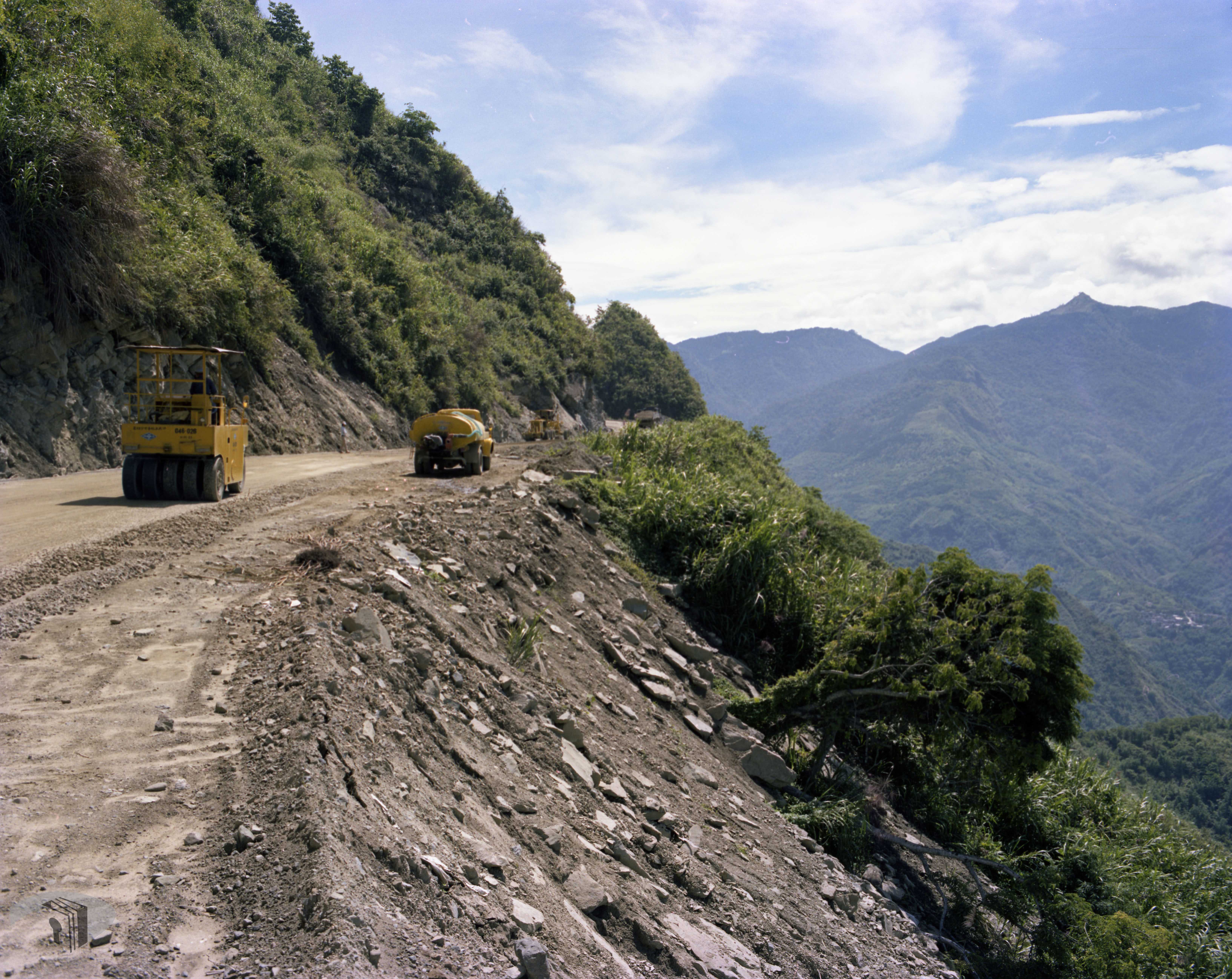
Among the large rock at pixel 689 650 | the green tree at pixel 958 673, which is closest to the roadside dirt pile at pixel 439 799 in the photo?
the large rock at pixel 689 650

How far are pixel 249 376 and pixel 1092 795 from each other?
22372 millimetres

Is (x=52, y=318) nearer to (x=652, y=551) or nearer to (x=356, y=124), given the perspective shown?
(x=652, y=551)

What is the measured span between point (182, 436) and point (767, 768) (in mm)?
9568

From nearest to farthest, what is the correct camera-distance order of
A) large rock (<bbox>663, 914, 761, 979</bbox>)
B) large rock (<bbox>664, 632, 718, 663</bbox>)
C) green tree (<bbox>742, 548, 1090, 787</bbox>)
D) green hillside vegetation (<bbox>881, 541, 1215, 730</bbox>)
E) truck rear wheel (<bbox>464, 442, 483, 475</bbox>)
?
large rock (<bbox>663, 914, 761, 979</bbox>) → green tree (<bbox>742, 548, 1090, 787</bbox>) → large rock (<bbox>664, 632, 718, 663</bbox>) → truck rear wheel (<bbox>464, 442, 483, 475</bbox>) → green hillside vegetation (<bbox>881, 541, 1215, 730</bbox>)

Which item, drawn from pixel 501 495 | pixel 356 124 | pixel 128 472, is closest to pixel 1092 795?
pixel 501 495

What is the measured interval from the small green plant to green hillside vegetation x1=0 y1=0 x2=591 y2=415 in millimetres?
12691

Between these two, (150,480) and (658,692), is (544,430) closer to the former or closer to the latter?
(150,480)

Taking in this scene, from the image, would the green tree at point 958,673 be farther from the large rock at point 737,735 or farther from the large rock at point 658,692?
the large rock at point 658,692

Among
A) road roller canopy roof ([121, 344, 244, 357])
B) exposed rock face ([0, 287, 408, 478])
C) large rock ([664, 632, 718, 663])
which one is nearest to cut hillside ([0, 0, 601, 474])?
exposed rock face ([0, 287, 408, 478])

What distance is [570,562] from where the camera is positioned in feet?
39.4

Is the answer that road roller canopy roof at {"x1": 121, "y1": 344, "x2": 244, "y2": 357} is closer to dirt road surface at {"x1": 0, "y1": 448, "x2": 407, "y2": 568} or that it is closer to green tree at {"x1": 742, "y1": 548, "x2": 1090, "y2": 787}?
dirt road surface at {"x1": 0, "y1": 448, "x2": 407, "y2": 568}

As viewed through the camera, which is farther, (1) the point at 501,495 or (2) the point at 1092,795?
(2) the point at 1092,795

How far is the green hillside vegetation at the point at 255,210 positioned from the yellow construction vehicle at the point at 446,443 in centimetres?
681

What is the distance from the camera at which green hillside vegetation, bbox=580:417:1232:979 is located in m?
8.77
